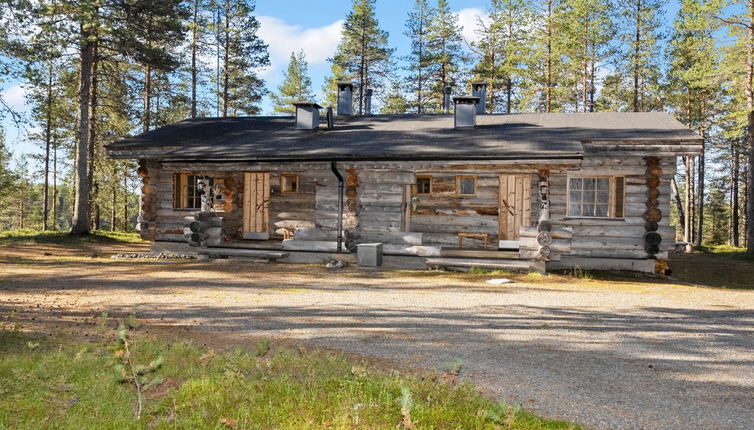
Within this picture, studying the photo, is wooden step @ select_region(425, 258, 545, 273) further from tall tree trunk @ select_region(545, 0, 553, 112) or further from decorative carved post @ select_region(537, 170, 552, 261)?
tall tree trunk @ select_region(545, 0, 553, 112)

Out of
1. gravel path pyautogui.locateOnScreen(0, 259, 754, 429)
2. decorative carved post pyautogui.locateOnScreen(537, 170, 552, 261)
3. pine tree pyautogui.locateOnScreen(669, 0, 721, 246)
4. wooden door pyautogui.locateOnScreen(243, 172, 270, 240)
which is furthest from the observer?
pine tree pyautogui.locateOnScreen(669, 0, 721, 246)

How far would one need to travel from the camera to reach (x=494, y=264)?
40.0ft

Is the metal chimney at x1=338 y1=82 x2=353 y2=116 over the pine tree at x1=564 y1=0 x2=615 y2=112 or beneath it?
beneath

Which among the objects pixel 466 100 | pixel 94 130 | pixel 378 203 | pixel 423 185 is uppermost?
pixel 94 130

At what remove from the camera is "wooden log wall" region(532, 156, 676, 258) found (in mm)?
13281

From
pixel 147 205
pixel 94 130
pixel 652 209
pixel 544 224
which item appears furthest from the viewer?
pixel 94 130

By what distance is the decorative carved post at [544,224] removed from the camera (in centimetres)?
1206

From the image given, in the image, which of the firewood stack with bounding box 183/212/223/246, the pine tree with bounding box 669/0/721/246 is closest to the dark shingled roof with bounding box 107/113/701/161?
the firewood stack with bounding box 183/212/223/246

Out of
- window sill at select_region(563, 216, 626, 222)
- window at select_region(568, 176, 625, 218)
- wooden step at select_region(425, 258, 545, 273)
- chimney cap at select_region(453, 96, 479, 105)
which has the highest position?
chimney cap at select_region(453, 96, 479, 105)

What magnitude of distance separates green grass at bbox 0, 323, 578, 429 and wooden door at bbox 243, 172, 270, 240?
12303mm

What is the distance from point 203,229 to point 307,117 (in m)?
5.61

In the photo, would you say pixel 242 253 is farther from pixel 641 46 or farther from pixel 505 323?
pixel 641 46

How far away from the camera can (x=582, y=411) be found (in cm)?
386

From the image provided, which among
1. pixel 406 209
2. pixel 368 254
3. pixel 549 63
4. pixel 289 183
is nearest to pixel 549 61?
pixel 549 63
